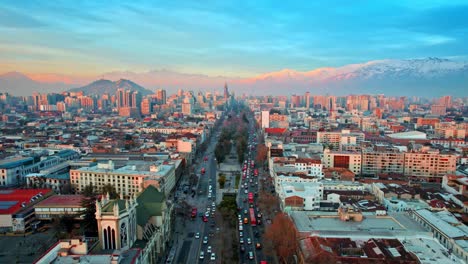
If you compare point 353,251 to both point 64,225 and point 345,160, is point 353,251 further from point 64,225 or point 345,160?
point 345,160

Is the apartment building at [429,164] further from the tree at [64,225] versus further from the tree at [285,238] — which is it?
the tree at [64,225]

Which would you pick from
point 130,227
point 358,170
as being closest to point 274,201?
point 130,227

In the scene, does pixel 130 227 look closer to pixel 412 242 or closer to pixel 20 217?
pixel 20 217

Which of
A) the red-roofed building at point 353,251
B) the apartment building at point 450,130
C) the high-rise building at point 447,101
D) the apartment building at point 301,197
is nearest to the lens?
the red-roofed building at point 353,251

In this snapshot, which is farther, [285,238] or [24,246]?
[24,246]

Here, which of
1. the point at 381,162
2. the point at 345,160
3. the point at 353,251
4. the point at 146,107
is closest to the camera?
the point at 353,251

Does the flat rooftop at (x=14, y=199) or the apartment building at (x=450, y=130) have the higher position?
the apartment building at (x=450, y=130)

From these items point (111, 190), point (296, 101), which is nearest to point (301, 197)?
point (111, 190)

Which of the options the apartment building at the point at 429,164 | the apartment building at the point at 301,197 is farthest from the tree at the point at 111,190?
the apartment building at the point at 429,164
